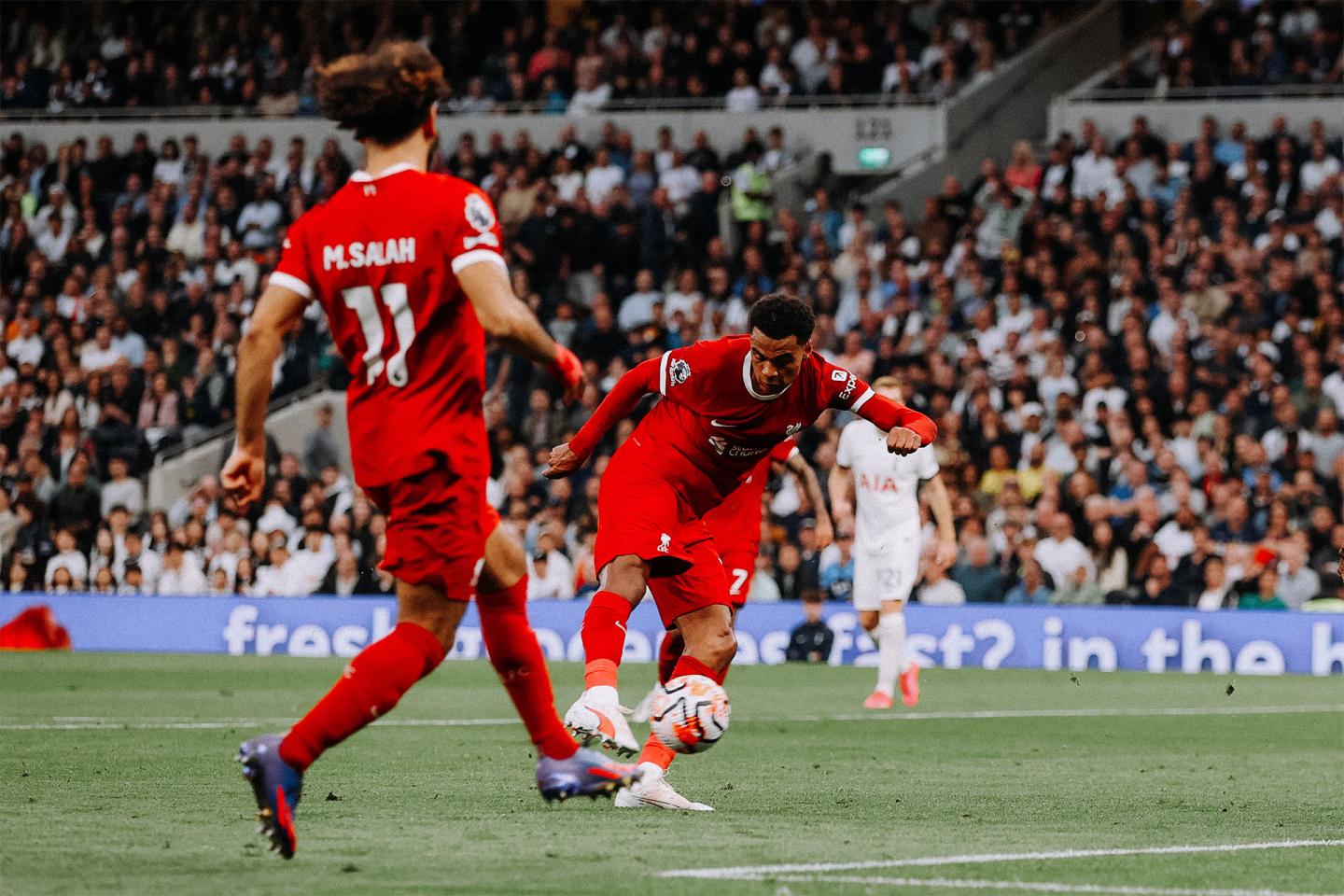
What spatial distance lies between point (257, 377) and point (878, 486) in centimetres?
1068

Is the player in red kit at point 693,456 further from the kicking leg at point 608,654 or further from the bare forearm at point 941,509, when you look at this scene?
the bare forearm at point 941,509

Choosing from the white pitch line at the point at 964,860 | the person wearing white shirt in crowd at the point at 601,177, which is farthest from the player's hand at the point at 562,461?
the person wearing white shirt in crowd at the point at 601,177

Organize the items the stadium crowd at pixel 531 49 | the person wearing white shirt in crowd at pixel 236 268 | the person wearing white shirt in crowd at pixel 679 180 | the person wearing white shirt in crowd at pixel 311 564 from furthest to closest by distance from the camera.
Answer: the stadium crowd at pixel 531 49
the person wearing white shirt in crowd at pixel 679 180
the person wearing white shirt in crowd at pixel 236 268
the person wearing white shirt in crowd at pixel 311 564

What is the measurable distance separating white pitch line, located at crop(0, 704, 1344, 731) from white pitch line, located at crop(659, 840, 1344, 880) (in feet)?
21.5

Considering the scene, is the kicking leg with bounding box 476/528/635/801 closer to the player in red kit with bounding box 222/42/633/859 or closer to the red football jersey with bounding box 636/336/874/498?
the player in red kit with bounding box 222/42/633/859

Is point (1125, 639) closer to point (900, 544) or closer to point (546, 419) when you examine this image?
point (900, 544)

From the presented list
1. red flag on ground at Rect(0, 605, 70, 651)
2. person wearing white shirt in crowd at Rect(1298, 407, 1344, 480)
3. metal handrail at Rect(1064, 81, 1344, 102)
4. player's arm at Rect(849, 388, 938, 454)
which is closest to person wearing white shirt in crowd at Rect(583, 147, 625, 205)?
metal handrail at Rect(1064, 81, 1344, 102)

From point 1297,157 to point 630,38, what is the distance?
34.5 feet

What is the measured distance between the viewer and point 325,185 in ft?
97.5

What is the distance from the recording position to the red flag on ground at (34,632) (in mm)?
22594

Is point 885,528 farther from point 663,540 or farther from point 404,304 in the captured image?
point 404,304

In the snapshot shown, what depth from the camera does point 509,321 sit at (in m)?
6.25

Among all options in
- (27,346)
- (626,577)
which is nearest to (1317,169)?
(27,346)

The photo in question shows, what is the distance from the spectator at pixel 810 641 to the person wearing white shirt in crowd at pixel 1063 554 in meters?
2.23
